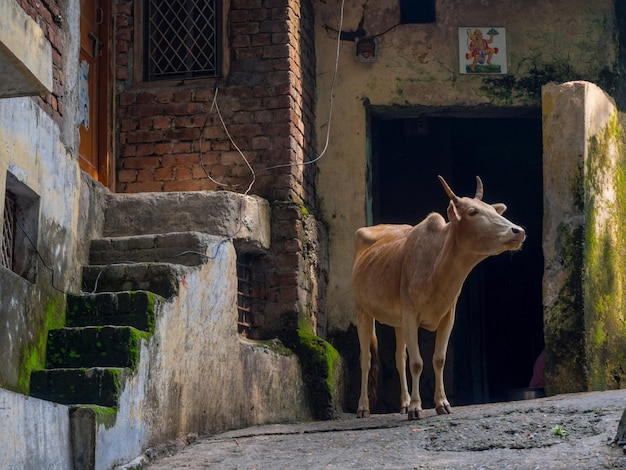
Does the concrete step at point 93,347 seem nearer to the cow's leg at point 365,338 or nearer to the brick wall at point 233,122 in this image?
the cow's leg at point 365,338

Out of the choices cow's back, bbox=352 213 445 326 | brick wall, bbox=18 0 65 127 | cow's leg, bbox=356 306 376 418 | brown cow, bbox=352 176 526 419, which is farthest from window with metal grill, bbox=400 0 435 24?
brick wall, bbox=18 0 65 127

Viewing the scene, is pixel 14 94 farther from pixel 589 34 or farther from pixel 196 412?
pixel 589 34

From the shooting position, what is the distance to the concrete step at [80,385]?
7.05 metres

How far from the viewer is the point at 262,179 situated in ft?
34.4

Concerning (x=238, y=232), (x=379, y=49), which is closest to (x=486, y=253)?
(x=238, y=232)

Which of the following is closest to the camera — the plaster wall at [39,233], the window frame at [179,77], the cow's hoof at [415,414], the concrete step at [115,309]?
the plaster wall at [39,233]

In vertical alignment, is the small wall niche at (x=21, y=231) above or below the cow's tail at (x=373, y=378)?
above

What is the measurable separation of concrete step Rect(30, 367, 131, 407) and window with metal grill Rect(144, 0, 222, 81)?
167 inches

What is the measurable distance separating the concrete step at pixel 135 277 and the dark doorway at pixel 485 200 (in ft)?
17.5

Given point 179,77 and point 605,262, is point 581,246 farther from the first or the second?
point 179,77

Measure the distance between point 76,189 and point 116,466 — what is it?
2377 mm

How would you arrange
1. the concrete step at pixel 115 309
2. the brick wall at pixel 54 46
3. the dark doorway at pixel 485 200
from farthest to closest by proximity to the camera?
the dark doorway at pixel 485 200 < the brick wall at pixel 54 46 < the concrete step at pixel 115 309

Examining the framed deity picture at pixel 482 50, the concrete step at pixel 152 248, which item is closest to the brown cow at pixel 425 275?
the concrete step at pixel 152 248

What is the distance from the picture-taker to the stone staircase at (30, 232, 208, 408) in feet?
23.5
